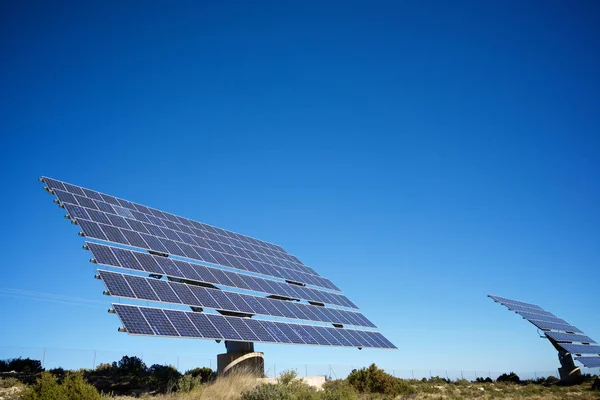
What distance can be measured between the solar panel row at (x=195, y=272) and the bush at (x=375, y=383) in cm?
564

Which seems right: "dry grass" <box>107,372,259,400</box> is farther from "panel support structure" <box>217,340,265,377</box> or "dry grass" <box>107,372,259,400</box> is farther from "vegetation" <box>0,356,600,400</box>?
"panel support structure" <box>217,340,265,377</box>

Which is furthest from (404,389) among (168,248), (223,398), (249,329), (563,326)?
(563,326)

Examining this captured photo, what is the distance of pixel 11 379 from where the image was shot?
69.6 ft

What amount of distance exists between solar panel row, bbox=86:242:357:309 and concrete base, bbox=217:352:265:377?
3.98m

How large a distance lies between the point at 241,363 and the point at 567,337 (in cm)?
3632

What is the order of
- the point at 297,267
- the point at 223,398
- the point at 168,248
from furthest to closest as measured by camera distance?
the point at 297,267 → the point at 168,248 → the point at 223,398

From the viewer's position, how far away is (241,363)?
2423 centimetres

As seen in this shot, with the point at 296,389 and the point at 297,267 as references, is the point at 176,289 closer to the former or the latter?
the point at 296,389

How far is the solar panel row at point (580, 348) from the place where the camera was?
4209cm

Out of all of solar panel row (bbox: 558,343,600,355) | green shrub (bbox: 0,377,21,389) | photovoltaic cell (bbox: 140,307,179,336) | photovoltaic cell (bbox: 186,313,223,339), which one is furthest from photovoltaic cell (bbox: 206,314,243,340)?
solar panel row (bbox: 558,343,600,355)

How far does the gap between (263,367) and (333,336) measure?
5.29 m

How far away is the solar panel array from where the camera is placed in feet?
138

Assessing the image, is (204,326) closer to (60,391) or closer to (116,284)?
(116,284)

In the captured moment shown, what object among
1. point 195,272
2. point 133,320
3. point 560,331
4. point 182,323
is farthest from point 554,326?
point 133,320
